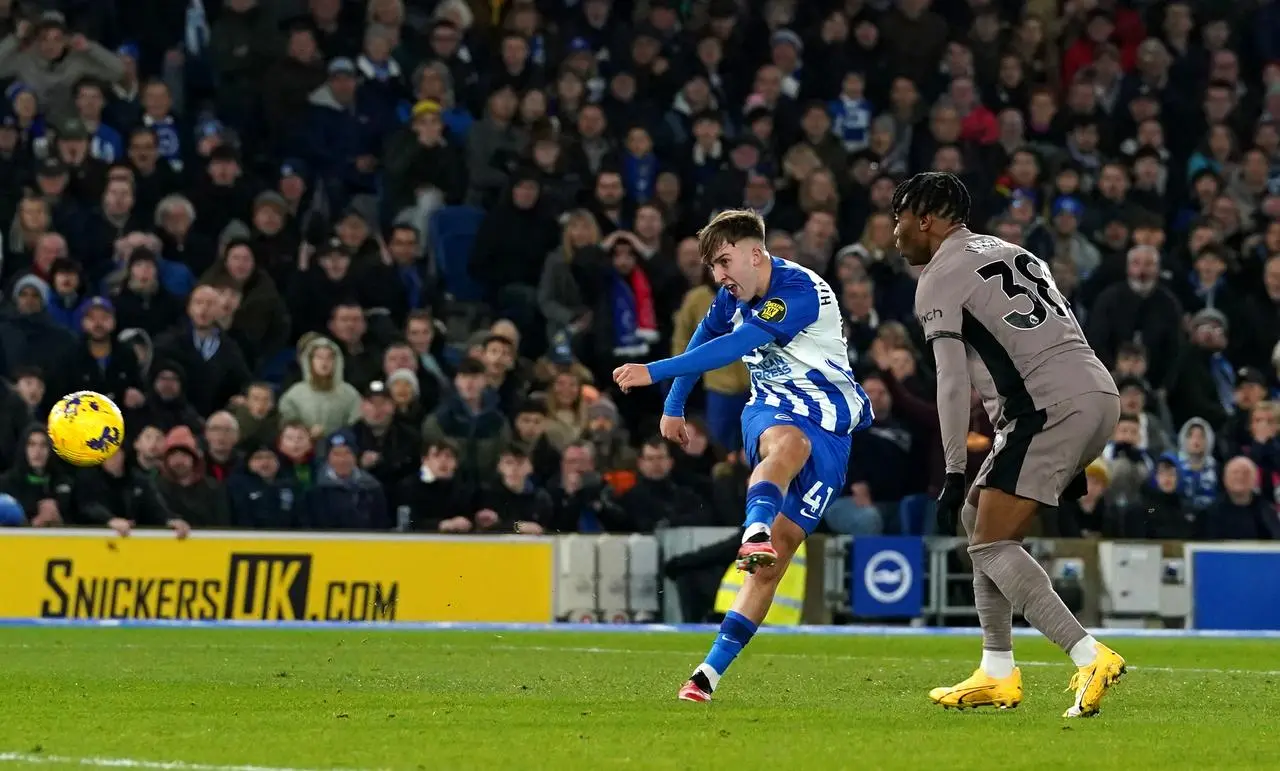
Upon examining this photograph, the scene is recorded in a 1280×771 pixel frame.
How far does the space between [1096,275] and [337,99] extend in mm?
7700

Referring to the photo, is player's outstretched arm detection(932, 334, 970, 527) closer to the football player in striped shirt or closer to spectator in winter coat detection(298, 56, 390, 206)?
the football player in striped shirt

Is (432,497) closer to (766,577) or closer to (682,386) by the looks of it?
(682,386)

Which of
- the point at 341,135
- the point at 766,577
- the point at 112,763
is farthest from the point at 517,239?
the point at 112,763

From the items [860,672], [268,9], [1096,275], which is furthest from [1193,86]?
[860,672]

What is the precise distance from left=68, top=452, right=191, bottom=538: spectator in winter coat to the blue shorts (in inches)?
338

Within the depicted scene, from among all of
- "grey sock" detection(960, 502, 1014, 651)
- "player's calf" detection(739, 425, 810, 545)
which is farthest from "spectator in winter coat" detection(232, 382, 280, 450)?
"grey sock" detection(960, 502, 1014, 651)

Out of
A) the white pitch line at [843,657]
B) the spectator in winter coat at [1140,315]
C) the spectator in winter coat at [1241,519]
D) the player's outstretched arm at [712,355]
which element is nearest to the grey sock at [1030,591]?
the player's outstretched arm at [712,355]

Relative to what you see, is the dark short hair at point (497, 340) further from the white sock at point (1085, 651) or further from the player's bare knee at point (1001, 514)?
the white sock at point (1085, 651)

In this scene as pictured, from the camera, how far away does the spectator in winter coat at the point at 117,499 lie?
1802 cm

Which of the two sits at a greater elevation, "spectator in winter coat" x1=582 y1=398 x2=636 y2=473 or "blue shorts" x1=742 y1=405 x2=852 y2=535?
"spectator in winter coat" x1=582 y1=398 x2=636 y2=473

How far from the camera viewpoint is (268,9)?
2289 cm

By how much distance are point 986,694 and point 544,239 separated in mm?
12103

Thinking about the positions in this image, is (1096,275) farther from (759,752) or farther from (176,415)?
(759,752)

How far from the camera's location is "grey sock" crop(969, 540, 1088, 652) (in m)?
9.24
